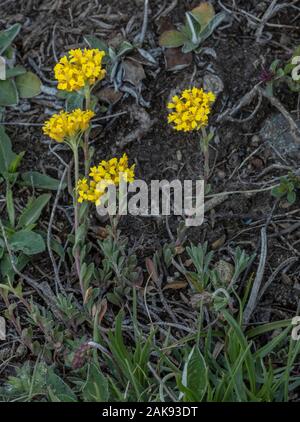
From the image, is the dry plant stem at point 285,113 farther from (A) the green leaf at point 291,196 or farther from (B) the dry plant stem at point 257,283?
(B) the dry plant stem at point 257,283

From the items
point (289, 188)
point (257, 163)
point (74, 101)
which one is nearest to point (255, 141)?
point (257, 163)

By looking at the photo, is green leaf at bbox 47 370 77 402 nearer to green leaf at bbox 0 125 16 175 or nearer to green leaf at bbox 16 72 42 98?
green leaf at bbox 0 125 16 175

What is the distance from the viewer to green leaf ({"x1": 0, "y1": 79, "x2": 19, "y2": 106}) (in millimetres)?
2666

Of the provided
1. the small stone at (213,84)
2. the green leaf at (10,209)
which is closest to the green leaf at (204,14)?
the small stone at (213,84)

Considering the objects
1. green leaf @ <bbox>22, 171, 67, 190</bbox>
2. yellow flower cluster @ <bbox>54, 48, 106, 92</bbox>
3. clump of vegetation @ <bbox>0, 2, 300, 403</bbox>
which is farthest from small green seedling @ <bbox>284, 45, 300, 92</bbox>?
green leaf @ <bbox>22, 171, 67, 190</bbox>

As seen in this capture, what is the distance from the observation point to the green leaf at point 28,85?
2.67 metres

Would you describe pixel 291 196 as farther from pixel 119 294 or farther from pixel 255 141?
pixel 119 294

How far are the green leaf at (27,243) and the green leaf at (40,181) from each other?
0.21 metres

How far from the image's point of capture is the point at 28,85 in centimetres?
268

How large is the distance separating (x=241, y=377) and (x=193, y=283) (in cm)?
37

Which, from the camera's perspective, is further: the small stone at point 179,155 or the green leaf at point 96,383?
the small stone at point 179,155

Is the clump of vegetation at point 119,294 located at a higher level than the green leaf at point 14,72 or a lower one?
lower

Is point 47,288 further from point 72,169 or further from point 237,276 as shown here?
point 237,276

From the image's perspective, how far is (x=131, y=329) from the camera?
7.34 ft
